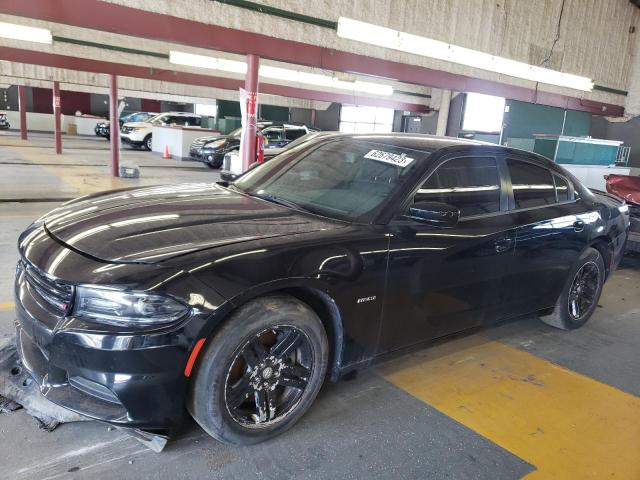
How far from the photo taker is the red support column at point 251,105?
27.1ft

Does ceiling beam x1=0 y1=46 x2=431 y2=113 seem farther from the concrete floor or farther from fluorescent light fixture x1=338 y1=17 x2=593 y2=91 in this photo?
the concrete floor

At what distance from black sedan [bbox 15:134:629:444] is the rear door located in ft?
0.05

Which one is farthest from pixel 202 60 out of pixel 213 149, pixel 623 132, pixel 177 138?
pixel 623 132

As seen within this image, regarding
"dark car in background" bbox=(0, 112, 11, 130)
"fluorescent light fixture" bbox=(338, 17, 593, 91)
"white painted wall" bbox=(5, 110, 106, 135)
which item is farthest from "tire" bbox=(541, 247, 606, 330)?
"dark car in background" bbox=(0, 112, 11, 130)

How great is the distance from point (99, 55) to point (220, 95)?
41.4ft

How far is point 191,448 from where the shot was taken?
230 cm

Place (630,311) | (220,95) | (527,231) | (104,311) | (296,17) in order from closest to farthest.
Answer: (104,311) < (527,231) < (630,311) < (296,17) < (220,95)

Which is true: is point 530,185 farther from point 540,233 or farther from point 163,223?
point 163,223

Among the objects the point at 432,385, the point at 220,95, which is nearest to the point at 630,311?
the point at 432,385

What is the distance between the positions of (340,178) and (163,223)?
1.09 metres

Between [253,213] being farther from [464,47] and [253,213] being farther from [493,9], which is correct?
[493,9]

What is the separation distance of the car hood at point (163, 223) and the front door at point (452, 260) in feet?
1.58

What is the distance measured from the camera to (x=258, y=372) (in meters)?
2.27

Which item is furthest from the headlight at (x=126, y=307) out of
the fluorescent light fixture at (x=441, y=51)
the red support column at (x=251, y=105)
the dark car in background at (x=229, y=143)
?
the dark car in background at (x=229, y=143)
